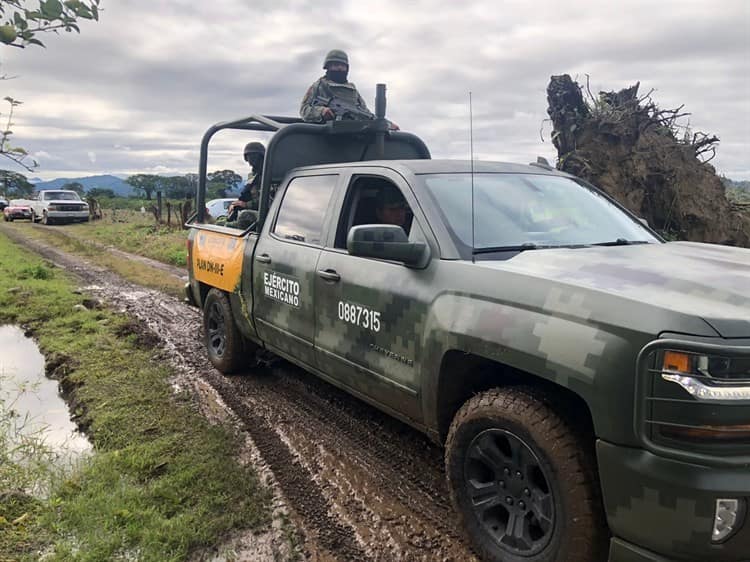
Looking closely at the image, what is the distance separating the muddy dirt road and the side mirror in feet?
4.40

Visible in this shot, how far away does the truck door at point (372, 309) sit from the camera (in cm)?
300

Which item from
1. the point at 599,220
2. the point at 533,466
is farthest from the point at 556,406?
the point at 599,220

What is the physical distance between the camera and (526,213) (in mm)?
3295

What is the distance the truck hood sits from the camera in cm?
197

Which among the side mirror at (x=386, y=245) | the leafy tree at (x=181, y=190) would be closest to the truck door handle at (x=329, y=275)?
the side mirror at (x=386, y=245)

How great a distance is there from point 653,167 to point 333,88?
494 centimetres

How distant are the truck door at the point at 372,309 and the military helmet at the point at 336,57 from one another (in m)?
3.23

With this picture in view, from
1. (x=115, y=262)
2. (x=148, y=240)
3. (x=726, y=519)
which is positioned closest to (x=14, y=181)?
(x=726, y=519)

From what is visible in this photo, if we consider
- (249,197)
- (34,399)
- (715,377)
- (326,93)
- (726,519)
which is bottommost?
(34,399)

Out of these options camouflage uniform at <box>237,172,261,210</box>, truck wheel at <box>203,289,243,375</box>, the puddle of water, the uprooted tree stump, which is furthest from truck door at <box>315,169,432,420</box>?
the uprooted tree stump

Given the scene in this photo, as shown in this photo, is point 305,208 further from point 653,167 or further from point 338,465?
point 653,167

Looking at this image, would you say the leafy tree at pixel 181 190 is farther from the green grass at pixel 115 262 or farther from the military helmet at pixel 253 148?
the military helmet at pixel 253 148

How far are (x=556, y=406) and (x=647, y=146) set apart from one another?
7325 millimetres

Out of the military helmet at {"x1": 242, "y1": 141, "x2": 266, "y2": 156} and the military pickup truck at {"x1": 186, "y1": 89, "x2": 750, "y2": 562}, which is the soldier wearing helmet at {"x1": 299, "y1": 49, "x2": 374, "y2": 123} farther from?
the military pickup truck at {"x1": 186, "y1": 89, "x2": 750, "y2": 562}
